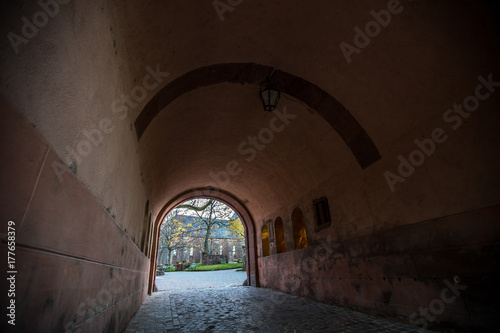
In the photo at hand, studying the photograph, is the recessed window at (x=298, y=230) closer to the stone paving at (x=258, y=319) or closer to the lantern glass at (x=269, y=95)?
the stone paving at (x=258, y=319)

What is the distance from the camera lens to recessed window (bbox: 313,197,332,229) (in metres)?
6.51

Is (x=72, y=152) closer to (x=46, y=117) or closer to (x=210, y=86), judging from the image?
(x=46, y=117)

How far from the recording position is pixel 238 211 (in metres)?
12.5

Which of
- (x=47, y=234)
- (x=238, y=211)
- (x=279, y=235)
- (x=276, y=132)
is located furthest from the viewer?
(x=238, y=211)

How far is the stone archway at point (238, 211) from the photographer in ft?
35.8

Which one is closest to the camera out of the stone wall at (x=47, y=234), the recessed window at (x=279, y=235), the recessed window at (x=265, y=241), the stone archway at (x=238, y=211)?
the stone wall at (x=47, y=234)

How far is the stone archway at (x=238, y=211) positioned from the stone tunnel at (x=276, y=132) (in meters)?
4.47

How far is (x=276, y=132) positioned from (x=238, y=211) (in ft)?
22.9

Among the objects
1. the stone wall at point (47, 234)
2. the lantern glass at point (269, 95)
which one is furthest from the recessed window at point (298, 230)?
the stone wall at point (47, 234)

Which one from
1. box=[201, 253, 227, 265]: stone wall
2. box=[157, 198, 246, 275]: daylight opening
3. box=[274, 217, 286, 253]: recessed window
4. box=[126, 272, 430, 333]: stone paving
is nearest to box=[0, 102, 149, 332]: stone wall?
box=[126, 272, 430, 333]: stone paving

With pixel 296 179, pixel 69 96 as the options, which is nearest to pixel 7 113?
A: pixel 69 96

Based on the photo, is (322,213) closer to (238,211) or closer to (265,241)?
(265,241)

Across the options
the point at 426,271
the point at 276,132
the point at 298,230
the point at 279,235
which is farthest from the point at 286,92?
the point at 279,235

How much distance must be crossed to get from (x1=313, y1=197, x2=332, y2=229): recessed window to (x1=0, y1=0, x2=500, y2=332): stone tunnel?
0.05m
